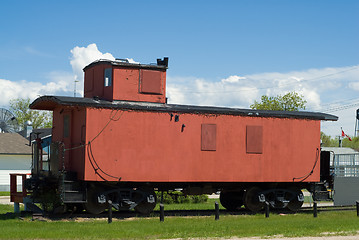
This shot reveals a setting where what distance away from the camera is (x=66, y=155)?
21.5 m

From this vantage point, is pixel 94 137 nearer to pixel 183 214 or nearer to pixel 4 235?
pixel 183 214

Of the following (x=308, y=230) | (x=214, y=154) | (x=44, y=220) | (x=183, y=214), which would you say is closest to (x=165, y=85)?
(x=214, y=154)

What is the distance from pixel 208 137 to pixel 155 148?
7.15ft

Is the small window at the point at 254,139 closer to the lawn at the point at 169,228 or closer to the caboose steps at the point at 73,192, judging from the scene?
the lawn at the point at 169,228

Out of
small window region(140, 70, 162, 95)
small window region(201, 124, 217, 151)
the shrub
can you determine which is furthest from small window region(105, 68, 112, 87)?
the shrub

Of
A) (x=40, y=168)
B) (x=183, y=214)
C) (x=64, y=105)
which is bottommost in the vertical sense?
(x=183, y=214)

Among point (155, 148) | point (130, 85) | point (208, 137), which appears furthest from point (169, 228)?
point (130, 85)

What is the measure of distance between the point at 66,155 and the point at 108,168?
211 cm

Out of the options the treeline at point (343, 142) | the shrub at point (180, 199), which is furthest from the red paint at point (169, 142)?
the treeline at point (343, 142)

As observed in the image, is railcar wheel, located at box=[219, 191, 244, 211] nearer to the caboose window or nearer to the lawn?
the lawn

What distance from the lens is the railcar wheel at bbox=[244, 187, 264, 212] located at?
75.8 feet

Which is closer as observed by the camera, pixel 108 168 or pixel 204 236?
pixel 204 236

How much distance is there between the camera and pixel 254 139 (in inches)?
899

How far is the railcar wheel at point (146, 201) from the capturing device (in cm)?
2116
